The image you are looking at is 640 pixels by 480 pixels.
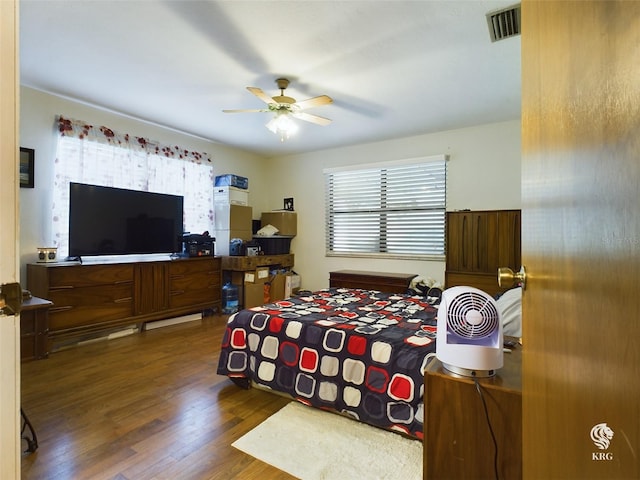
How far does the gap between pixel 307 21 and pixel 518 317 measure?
7.30ft

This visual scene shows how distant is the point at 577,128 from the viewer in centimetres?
42

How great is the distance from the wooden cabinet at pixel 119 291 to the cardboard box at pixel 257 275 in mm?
422

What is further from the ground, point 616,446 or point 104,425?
point 616,446

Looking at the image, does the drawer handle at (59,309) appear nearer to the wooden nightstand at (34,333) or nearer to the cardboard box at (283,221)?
the wooden nightstand at (34,333)

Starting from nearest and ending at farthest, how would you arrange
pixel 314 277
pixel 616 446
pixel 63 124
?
pixel 616 446
pixel 63 124
pixel 314 277

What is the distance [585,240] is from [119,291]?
4.05 m

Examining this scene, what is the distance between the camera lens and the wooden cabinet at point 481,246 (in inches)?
136

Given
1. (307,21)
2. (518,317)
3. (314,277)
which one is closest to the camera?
(518,317)

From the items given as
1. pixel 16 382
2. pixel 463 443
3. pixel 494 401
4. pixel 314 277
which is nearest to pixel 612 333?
pixel 494 401

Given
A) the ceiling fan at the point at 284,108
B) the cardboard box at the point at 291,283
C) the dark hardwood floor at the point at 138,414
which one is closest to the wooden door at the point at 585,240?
the dark hardwood floor at the point at 138,414

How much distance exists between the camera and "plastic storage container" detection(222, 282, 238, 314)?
15.6ft

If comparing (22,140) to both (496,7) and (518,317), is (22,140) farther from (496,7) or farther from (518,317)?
(518,317)

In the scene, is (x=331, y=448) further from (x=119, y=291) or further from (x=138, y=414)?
(x=119, y=291)

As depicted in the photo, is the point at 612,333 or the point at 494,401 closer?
the point at 612,333
